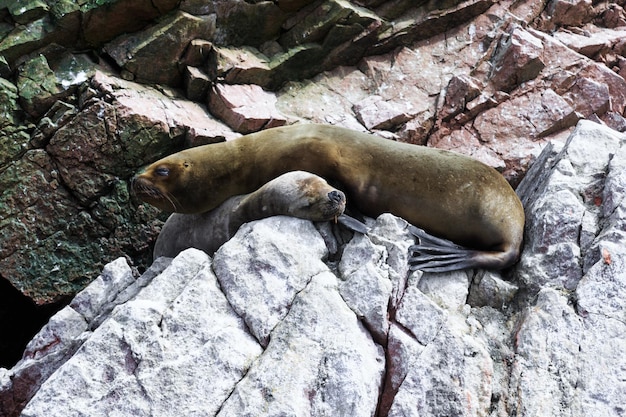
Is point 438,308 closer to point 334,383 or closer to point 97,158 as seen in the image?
point 334,383

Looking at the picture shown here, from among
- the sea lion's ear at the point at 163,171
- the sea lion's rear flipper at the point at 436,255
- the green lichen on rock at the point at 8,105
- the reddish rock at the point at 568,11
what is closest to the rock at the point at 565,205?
the sea lion's rear flipper at the point at 436,255

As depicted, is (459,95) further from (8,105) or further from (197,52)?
(8,105)

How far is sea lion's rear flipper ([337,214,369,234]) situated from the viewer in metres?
5.01

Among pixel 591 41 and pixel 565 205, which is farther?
pixel 591 41

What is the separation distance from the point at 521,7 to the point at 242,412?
24.7 feet

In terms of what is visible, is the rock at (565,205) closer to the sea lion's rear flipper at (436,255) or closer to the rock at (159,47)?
the sea lion's rear flipper at (436,255)

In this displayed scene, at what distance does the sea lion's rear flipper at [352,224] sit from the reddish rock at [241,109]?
306cm

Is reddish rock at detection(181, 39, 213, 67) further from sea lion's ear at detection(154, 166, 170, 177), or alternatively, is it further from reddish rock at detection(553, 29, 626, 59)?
reddish rock at detection(553, 29, 626, 59)

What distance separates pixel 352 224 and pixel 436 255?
67 centimetres

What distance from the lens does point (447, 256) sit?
513cm

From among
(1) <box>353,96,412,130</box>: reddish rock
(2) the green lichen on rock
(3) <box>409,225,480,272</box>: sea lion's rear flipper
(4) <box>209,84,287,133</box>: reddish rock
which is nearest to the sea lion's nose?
(3) <box>409,225,480,272</box>: sea lion's rear flipper

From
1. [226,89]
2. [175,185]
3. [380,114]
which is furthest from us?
[380,114]

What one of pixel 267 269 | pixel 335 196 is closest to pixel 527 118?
pixel 335 196

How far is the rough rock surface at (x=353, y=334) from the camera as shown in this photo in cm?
398
